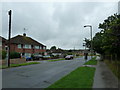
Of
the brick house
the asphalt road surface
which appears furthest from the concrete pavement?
the brick house

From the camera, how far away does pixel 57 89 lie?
25.2 ft

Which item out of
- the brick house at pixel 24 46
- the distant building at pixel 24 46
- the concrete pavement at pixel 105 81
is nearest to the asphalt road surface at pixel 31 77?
the concrete pavement at pixel 105 81

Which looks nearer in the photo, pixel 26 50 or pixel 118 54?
pixel 118 54

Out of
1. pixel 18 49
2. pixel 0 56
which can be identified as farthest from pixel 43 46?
pixel 0 56

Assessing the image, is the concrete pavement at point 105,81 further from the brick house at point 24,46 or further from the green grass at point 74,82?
the brick house at point 24,46

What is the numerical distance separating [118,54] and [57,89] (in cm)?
710

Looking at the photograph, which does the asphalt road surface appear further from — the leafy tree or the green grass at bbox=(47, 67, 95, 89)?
the leafy tree

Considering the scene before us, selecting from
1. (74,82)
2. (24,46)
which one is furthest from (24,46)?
(74,82)

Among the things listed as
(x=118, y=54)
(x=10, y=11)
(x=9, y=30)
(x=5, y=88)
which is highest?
(x=10, y=11)

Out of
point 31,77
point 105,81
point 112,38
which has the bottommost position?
point 31,77

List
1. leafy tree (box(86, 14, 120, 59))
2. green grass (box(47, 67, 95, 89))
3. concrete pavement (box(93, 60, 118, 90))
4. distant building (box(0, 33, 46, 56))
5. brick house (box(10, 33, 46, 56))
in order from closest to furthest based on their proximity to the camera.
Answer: green grass (box(47, 67, 95, 89))
concrete pavement (box(93, 60, 118, 90))
leafy tree (box(86, 14, 120, 59))
distant building (box(0, 33, 46, 56))
brick house (box(10, 33, 46, 56))

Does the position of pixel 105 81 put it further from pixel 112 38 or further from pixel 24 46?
pixel 24 46

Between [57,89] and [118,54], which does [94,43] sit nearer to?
[118,54]

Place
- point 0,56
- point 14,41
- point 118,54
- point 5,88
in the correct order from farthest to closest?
point 14,41, point 0,56, point 118,54, point 5,88
